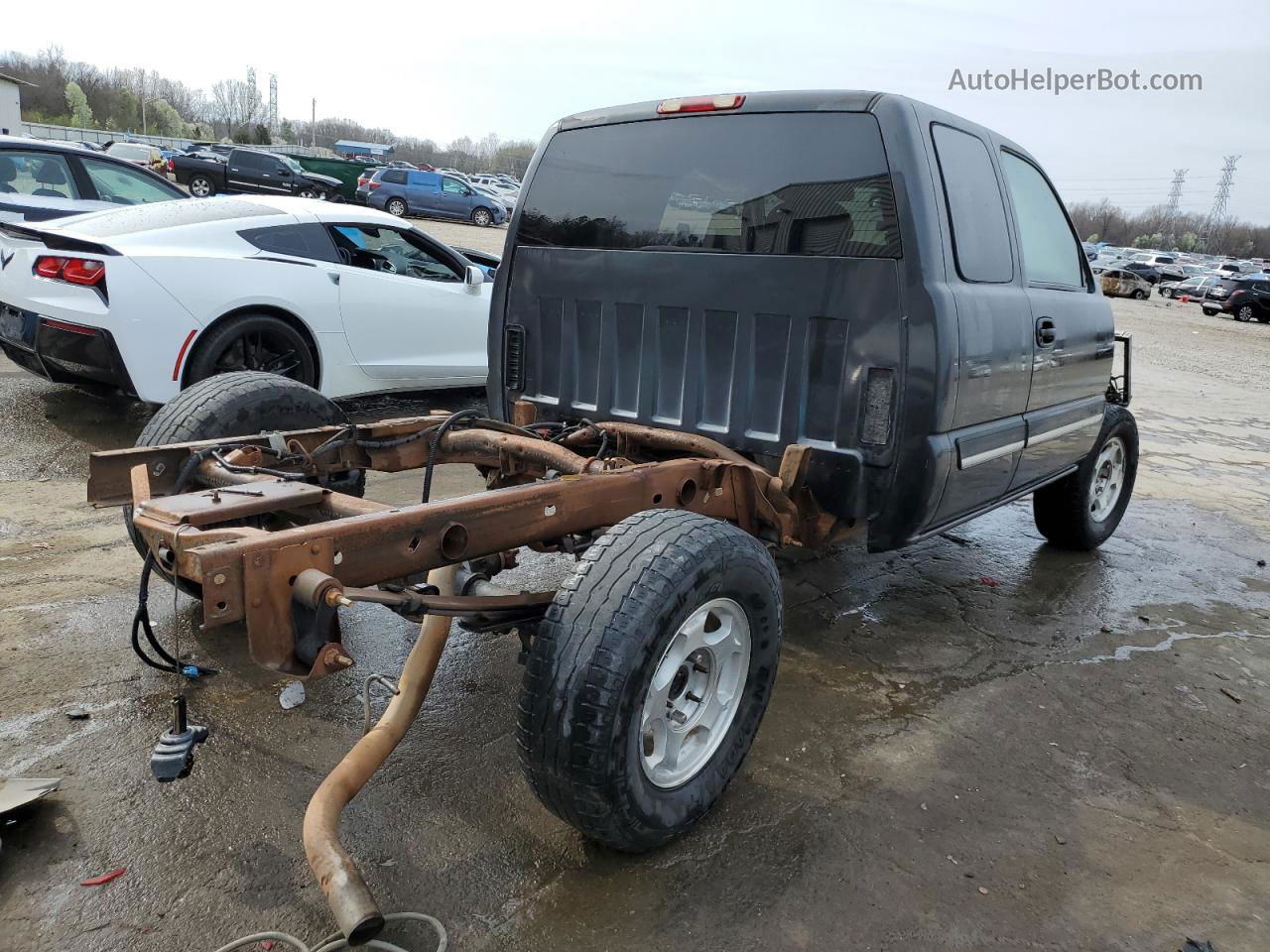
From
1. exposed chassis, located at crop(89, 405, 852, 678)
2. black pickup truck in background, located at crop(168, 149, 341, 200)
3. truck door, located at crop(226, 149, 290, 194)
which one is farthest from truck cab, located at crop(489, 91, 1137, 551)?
truck door, located at crop(226, 149, 290, 194)

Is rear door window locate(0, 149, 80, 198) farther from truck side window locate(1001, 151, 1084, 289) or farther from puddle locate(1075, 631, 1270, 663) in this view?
puddle locate(1075, 631, 1270, 663)

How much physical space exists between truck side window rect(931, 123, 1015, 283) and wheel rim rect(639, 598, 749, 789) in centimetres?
170

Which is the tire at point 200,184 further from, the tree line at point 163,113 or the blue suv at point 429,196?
the tree line at point 163,113

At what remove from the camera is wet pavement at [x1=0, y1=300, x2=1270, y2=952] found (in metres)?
2.38

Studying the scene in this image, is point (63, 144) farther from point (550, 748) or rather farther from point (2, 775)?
point (550, 748)

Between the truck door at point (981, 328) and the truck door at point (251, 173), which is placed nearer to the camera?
the truck door at point (981, 328)

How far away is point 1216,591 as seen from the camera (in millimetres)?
5242

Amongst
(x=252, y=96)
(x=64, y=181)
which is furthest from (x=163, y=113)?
(x=64, y=181)

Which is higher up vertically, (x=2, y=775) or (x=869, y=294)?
(x=869, y=294)

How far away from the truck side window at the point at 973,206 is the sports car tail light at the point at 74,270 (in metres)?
4.92

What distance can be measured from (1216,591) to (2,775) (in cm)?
574

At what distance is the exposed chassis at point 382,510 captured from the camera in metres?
2.15

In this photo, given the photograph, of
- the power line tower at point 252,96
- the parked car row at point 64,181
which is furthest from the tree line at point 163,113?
the parked car row at point 64,181

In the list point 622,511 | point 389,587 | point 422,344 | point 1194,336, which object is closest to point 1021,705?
point 622,511
